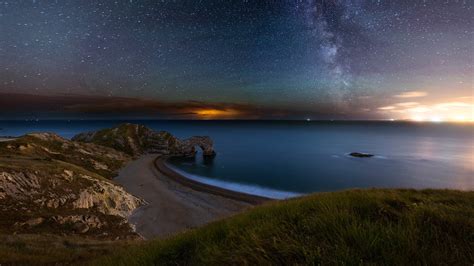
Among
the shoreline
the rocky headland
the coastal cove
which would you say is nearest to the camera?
the coastal cove

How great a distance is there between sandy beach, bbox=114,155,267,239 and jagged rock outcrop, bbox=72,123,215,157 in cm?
2504

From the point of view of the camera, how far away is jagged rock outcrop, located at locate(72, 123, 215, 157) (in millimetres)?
83812

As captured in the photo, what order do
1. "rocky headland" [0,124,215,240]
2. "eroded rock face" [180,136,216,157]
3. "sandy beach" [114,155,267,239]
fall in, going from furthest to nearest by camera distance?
"eroded rock face" [180,136,216,157]
"sandy beach" [114,155,267,239]
"rocky headland" [0,124,215,240]

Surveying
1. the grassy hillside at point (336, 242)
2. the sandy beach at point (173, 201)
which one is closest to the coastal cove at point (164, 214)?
the grassy hillside at point (336, 242)

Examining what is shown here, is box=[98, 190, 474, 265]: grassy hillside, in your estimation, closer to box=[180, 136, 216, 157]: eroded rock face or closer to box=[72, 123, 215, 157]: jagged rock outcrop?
box=[72, 123, 215, 157]: jagged rock outcrop

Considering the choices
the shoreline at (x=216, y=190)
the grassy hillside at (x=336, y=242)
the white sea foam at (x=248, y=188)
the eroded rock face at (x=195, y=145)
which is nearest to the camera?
the grassy hillside at (x=336, y=242)

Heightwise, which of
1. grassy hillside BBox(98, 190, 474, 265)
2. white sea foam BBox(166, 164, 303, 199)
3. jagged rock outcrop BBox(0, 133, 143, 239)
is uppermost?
grassy hillside BBox(98, 190, 474, 265)

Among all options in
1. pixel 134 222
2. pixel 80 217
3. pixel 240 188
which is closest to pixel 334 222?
pixel 80 217

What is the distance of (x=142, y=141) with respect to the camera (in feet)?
305

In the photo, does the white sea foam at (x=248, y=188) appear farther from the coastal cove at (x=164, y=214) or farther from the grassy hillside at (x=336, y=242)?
the grassy hillside at (x=336, y=242)

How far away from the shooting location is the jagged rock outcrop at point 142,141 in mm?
83812

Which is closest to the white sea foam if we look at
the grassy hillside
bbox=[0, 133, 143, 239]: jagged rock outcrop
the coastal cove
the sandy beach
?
the coastal cove

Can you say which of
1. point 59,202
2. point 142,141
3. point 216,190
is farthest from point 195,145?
point 59,202

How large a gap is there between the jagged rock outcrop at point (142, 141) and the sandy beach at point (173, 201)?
986 inches
